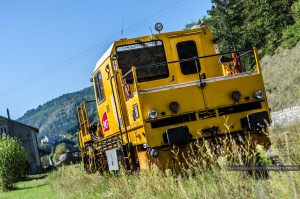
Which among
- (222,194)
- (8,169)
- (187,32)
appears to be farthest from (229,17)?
(222,194)

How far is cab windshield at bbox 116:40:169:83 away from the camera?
11.3m

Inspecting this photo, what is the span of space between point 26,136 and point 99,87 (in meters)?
55.6

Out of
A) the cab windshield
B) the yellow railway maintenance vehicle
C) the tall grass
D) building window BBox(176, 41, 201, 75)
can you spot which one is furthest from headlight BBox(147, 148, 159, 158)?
building window BBox(176, 41, 201, 75)

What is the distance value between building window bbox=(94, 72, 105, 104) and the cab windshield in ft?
4.64

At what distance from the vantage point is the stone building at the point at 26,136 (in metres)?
64.6

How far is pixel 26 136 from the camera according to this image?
65.7 metres

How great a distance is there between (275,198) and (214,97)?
498 centimetres

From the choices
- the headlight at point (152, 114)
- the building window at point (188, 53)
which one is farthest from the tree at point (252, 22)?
the headlight at point (152, 114)

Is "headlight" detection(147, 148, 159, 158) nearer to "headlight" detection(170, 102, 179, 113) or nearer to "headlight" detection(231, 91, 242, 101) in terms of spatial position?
"headlight" detection(170, 102, 179, 113)

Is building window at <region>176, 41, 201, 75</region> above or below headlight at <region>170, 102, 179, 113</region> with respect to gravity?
above

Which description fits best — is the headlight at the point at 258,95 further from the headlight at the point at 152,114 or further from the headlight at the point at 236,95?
the headlight at the point at 152,114

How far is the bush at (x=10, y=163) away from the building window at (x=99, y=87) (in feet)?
73.9

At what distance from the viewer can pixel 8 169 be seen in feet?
111

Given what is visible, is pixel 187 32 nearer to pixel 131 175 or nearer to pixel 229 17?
pixel 131 175
